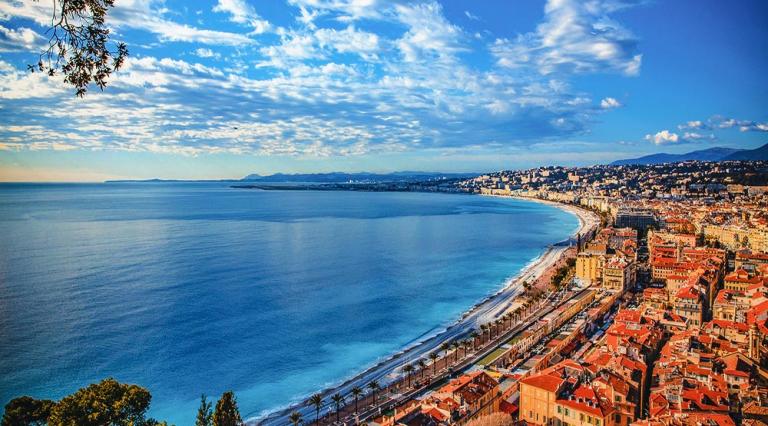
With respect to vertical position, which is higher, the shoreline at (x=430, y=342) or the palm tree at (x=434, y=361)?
the palm tree at (x=434, y=361)

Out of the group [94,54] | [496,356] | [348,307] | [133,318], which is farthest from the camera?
[348,307]

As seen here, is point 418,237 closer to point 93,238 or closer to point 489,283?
point 489,283

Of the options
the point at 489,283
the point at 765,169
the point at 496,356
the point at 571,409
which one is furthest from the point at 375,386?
the point at 765,169

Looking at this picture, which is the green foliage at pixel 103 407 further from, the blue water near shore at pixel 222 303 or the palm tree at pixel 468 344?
the palm tree at pixel 468 344

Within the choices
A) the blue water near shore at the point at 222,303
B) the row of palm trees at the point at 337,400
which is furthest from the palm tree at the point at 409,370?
the blue water near shore at the point at 222,303

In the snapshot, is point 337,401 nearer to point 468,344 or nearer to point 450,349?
point 450,349

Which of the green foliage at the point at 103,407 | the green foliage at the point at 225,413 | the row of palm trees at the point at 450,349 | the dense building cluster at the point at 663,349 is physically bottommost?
the row of palm trees at the point at 450,349

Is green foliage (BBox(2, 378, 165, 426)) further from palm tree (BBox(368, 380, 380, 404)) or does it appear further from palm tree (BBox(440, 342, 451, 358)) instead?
palm tree (BBox(440, 342, 451, 358))
